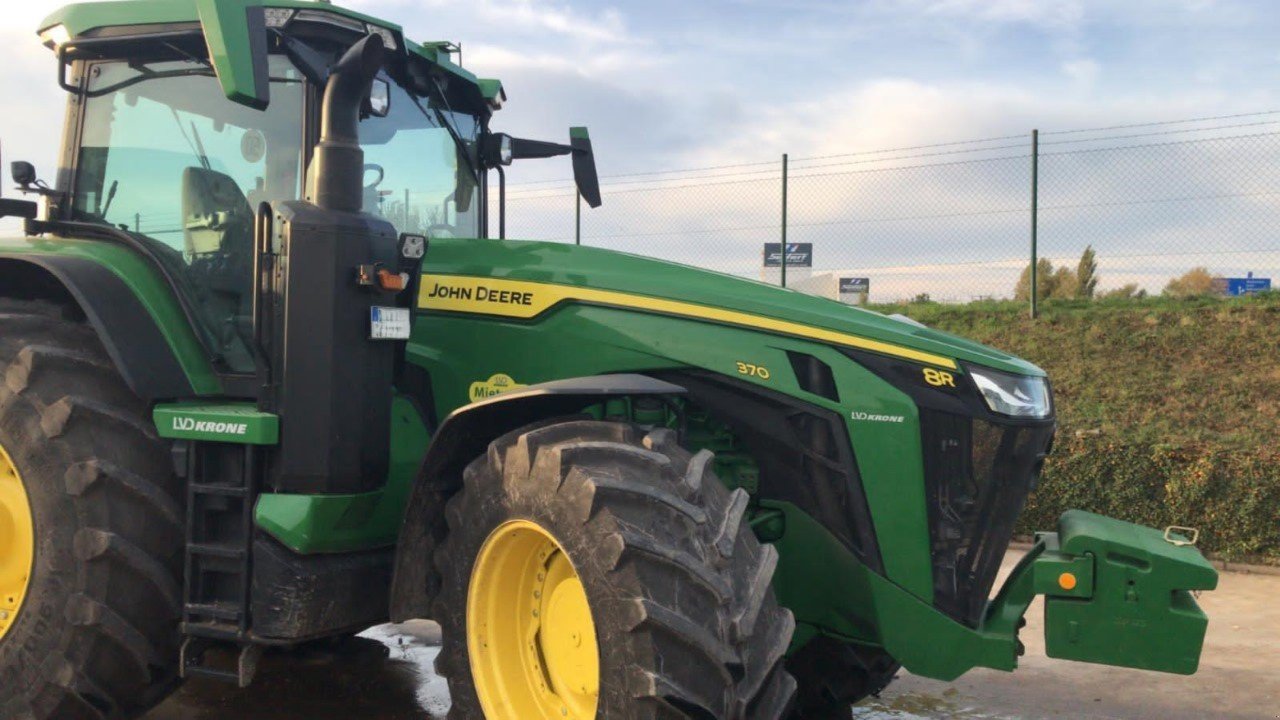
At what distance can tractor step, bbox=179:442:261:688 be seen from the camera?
393cm

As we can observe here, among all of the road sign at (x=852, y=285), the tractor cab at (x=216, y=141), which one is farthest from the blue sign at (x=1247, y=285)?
the tractor cab at (x=216, y=141)

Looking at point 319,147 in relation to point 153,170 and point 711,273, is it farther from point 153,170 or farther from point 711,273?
point 711,273

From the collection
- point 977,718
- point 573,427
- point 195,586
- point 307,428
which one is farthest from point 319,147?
point 977,718

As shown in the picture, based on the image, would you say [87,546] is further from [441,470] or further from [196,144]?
[196,144]

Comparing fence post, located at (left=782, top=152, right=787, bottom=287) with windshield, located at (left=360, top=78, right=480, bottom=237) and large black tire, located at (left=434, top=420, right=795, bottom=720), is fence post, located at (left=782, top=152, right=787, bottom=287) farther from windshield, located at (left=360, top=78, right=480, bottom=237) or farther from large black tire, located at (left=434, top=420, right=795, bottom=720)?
large black tire, located at (left=434, top=420, right=795, bottom=720)

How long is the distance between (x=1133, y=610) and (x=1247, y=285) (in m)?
9.45

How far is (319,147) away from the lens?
385 cm

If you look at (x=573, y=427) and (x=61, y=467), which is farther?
(x=61, y=467)

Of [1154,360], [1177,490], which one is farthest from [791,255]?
[1177,490]

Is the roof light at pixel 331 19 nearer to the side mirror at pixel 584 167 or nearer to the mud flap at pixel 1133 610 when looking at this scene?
the side mirror at pixel 584 167

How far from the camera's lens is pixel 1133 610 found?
3.66m

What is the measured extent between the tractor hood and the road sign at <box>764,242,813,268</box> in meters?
8.77

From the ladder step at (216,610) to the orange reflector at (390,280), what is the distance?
122 centimetres

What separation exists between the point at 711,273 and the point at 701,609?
4.86ft
